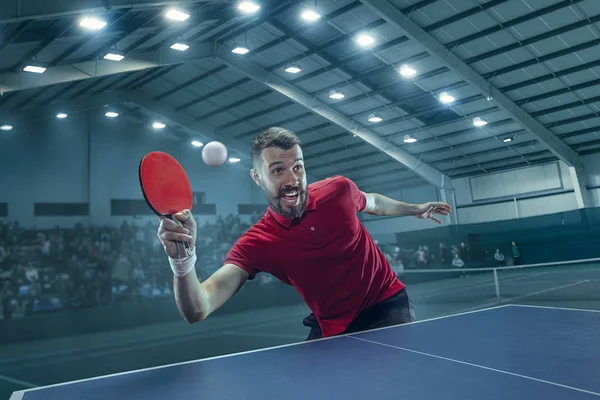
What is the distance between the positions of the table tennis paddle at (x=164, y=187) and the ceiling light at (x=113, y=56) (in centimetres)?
928

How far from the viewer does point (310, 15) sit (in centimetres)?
1072

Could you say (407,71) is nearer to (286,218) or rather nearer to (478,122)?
(478,122)

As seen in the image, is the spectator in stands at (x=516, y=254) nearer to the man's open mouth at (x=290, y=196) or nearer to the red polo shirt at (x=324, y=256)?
the red polo shirt at (x=324, y=256)

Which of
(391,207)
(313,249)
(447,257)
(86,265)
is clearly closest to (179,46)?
(86,265)

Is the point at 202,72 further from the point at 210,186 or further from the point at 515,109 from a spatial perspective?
the point at 515,109

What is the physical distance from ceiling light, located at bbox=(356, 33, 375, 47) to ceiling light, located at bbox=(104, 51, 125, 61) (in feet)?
18.6

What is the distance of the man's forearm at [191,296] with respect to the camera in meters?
1.88

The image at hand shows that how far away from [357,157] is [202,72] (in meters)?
7.04

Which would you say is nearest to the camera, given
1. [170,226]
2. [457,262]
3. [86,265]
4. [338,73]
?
[170,226]

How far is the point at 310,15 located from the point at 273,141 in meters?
9.12

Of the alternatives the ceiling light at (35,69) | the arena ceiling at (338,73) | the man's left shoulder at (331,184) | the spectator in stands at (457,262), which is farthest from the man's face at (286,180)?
the spectator in stands at (457,262)

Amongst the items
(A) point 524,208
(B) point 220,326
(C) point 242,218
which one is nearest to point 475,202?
(A) point 524,208

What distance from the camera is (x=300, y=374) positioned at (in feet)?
5.27

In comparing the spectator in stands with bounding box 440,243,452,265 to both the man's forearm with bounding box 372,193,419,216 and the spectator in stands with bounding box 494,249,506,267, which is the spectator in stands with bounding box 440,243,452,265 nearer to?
the spectator in stands with bounding box 494,249,506,267
